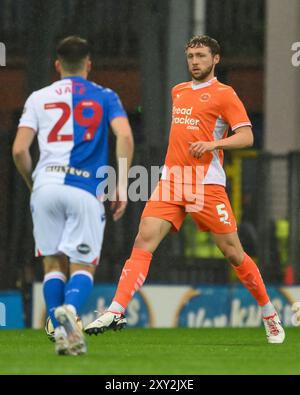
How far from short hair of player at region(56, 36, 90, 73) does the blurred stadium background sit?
5.80m

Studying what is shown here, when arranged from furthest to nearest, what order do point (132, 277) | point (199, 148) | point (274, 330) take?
point (274, 330) → point (132, 277) → point (199, 148)

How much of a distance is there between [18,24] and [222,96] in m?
11.5

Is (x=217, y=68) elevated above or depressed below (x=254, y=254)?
above

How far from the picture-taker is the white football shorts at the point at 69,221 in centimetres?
909

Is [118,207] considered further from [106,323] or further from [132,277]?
[132,277]

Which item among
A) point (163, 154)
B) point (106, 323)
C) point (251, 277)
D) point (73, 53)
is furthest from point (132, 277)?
point (163, 154)

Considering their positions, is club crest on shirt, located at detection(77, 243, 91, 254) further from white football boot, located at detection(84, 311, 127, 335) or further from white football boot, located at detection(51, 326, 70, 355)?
white football boot, located at detection(84, 311, 127, 335)

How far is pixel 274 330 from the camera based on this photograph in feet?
35.3

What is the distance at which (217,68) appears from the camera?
24.4 meters

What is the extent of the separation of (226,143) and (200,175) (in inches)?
18.6

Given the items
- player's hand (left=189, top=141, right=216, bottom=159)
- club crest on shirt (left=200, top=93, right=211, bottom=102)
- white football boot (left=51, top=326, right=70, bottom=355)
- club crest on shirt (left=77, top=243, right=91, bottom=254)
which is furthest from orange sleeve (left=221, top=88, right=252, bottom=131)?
white football boot (left=51, top=326, right=70, bottom=355)

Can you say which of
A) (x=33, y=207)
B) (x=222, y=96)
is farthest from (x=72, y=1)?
(x=33, y=207)

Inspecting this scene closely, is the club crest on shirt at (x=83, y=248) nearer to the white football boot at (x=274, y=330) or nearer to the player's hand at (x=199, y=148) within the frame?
the player's hand at (x=199, y=148)
